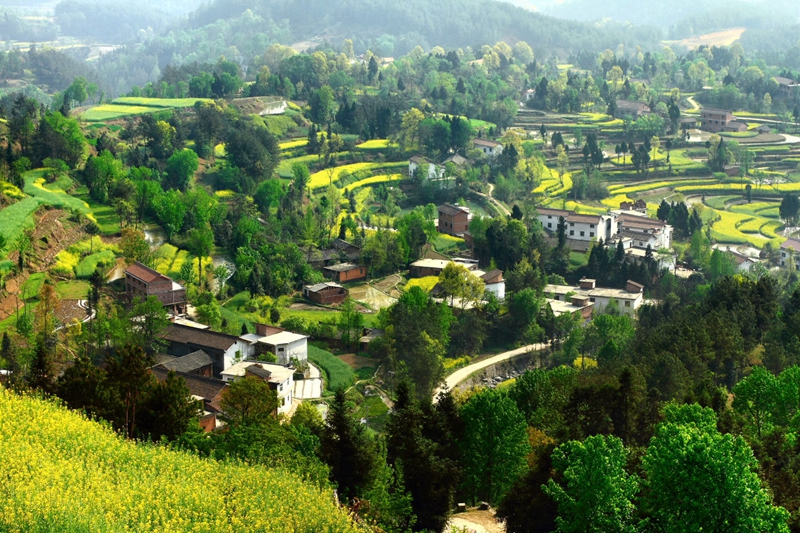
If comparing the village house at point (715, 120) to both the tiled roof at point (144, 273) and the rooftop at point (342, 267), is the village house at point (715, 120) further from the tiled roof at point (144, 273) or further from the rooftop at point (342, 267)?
the tiled roof at point (144, 273)

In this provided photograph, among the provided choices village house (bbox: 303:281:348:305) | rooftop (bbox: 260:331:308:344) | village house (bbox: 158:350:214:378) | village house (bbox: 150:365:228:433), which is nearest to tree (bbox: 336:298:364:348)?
rooftop (bbox: 260:331:308:344)

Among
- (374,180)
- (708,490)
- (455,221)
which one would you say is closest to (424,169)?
(374,180)

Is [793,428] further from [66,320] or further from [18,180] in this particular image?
[18,180]

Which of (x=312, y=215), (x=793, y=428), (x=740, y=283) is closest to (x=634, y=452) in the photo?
(x=793, y=428)

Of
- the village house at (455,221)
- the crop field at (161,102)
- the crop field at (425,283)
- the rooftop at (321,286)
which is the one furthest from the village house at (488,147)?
the rooftop at (321,286)

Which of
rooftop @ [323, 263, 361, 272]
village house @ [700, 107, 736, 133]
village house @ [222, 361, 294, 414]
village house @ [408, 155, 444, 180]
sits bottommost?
rooftop @ [323, 263, 361, 272]

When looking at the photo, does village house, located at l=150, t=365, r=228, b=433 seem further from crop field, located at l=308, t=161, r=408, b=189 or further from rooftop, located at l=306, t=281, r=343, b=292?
crop field, located at l=308, t=161, r=408, b=189
